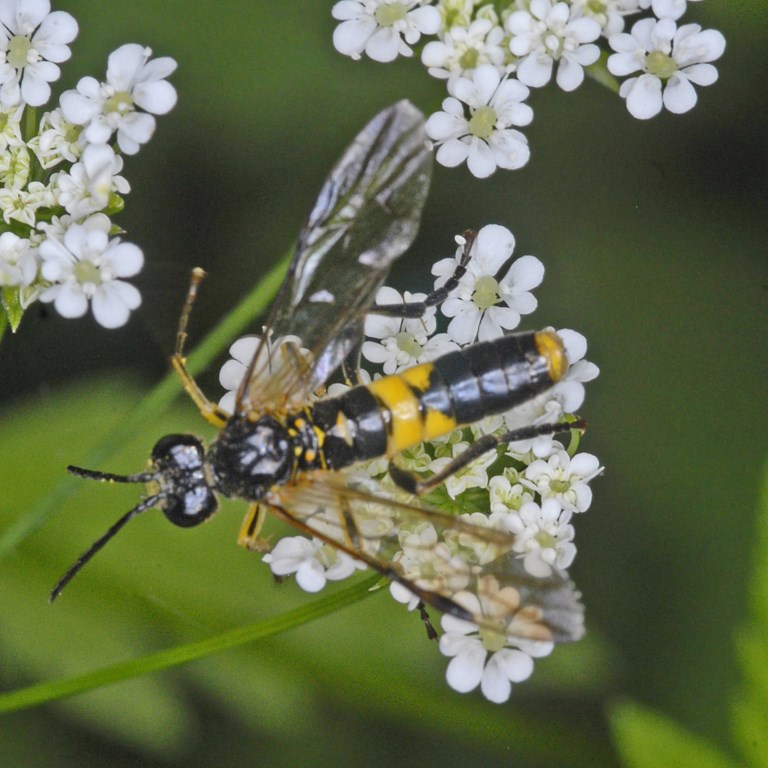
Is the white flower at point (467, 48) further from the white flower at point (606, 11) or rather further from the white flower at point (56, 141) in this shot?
the white flower at point (56, 141)

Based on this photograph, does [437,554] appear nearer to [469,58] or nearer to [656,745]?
[656,745]

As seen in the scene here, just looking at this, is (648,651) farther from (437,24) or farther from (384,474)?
(437,24)

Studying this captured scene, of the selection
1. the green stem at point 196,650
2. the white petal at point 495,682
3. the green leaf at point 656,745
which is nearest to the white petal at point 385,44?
the green stem at point 196,650

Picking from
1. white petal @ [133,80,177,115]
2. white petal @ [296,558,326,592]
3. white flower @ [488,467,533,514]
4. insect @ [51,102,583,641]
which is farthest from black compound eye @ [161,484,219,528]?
white petal @ [133,80,177,115]

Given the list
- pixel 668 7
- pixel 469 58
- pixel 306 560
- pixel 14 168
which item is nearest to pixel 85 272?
pixel 14 168

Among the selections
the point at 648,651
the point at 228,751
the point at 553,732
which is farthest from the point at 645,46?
the point at 228,751
